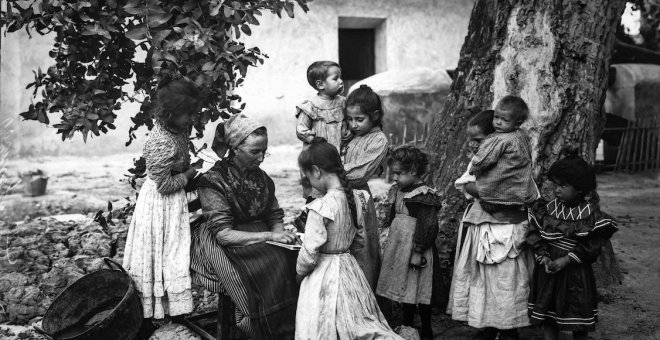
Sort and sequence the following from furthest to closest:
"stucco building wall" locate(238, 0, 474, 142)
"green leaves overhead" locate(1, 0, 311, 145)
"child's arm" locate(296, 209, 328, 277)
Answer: "stucco building wall" locate(238, 0, 474, 142), "green leaves overhead" locate(1, 0, 311, 145), "child's arm" locate(296, 209, 328, 277)

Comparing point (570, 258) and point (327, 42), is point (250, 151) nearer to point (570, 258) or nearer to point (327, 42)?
point (570, 258)

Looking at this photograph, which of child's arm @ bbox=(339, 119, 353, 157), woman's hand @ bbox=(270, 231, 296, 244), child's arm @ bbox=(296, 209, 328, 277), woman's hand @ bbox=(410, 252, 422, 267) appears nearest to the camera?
child's arm @ bbox=(296, 209, 328, 277)

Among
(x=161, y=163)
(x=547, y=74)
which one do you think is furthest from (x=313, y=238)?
(x=547, y=74)

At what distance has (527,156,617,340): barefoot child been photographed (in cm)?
338

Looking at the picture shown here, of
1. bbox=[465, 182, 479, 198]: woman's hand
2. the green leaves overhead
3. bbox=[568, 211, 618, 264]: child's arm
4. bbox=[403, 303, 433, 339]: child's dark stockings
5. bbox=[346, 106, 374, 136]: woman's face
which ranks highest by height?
the green leaves overhead

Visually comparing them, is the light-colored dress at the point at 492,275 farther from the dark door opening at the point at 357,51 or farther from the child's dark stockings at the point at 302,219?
the dark door opening at the point at 357,51

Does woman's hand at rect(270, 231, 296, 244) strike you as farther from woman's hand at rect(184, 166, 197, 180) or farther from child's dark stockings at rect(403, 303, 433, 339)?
child's dark stockings at rect(403, 303, 433, 339)

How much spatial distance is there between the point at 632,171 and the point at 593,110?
679 centimetres

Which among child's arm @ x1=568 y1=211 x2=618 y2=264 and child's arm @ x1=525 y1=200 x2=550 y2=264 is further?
child's arm @ x1=525 y1=200 x2=550 y2=264

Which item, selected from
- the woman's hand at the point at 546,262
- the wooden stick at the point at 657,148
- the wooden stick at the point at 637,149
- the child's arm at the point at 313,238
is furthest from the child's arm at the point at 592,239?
the wooden stick at the point at 657,148

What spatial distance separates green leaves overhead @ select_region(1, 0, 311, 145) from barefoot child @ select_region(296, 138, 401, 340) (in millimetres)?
785

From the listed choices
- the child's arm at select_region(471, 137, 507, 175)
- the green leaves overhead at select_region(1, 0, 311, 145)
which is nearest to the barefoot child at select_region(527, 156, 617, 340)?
the child's arm at select_region(471, 137, 507, 175)

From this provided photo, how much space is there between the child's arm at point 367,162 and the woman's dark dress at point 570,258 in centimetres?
98

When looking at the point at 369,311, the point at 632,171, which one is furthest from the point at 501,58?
the point at 632,171
